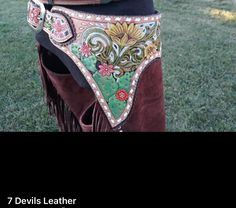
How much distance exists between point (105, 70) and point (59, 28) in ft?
0.42

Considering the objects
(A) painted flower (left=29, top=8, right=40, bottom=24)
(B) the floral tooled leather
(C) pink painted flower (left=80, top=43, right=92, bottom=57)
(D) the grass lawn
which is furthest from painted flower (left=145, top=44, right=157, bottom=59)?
(D) the grass lawn

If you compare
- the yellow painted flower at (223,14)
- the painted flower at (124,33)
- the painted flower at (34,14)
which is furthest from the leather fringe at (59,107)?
the yellow painted flower at (223,14)

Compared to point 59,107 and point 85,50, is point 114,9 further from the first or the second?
point 59,107

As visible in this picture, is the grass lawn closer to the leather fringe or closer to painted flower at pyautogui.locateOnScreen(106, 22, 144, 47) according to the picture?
the leather fringe

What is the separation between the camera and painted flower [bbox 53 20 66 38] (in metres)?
0.84

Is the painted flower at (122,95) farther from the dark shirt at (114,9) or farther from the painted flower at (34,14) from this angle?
the painted flower at (34,14)

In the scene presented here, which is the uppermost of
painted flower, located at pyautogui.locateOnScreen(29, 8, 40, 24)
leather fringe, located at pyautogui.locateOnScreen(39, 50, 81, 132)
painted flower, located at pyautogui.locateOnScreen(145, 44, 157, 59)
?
painted flower, located at pyautogui.locateOnScreen(29, 8, 40, 24)

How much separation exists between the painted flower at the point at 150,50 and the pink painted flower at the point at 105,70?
8 centimetres

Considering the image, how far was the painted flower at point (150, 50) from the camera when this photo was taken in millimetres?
855

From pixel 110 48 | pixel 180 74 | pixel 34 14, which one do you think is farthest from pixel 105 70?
pixel 180 74

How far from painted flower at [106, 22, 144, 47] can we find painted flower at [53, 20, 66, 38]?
0.10 m

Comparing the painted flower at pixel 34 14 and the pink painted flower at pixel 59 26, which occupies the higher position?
the painted flower at pixel 34 14

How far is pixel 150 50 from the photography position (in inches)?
33.9

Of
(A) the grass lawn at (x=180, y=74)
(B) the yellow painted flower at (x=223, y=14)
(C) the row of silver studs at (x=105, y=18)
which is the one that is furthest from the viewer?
(B) the yellow painted flower at (x=223, y=14)
